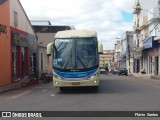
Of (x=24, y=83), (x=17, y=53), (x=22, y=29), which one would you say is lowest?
(x=24, y=83)

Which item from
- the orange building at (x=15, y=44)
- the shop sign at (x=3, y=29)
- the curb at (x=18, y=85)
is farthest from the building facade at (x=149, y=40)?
the shop sign at (x=3, y=29)

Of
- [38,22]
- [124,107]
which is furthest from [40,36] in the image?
[124,107]

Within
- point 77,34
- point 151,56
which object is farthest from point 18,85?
point 151,56

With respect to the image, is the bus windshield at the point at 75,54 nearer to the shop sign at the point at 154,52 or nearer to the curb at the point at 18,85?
the curb at the point at 18,85

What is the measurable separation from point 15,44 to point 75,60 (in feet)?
44.4

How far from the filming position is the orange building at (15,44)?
30641 millimetres

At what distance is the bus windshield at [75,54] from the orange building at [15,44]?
32.0 ft

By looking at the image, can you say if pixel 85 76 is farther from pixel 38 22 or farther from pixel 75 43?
pixel 38 22

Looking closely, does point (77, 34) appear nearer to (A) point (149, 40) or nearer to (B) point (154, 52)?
(A) point (149, 40)

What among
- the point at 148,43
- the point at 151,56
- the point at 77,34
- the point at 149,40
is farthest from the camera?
the point at 151,56

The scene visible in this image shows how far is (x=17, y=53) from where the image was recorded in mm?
35125

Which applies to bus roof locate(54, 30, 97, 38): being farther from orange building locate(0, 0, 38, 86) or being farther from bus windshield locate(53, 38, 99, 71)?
orange building locate(0, 0, 38, 86)

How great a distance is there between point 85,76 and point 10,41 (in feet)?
42.3

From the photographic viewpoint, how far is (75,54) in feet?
69.7
